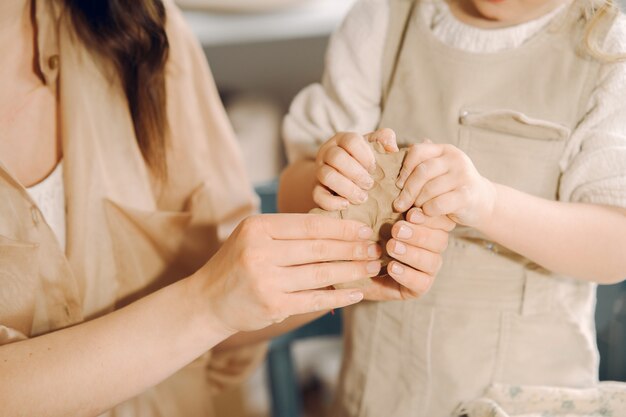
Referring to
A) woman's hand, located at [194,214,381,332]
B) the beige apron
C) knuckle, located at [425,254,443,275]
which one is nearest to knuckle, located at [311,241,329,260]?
woman's hand, located at [194,214,381,332]

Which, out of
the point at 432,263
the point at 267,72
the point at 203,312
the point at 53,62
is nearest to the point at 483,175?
the point at 432,263

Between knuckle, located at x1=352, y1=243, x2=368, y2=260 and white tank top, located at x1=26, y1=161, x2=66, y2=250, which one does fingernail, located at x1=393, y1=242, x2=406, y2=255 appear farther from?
white tank top, located at x1=26, y1=161, x2=66, y2=250

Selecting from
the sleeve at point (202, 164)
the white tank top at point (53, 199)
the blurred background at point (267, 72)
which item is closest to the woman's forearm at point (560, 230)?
the sleeve at point (202, 164)

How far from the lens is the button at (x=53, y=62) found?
93cm

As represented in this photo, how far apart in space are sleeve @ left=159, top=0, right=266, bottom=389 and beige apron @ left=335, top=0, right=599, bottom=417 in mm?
293

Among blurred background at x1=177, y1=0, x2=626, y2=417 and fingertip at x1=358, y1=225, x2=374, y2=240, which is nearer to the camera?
fingertip at x1=358, y1=225, x2=374, y2=240

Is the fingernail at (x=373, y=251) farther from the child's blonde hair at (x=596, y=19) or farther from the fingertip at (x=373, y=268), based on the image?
the child's blonde hair at (x=596, y=19)

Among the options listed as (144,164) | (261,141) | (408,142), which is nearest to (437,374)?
(408,142)

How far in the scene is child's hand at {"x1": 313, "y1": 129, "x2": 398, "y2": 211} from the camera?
717 millimetres

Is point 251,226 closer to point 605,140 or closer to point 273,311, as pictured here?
point 273,311

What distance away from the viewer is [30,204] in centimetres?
83


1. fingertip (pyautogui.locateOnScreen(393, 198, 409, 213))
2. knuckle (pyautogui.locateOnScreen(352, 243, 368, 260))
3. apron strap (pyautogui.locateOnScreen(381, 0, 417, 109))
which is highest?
apron strap (pyautogui.locateOnScreen(381, 0, 417, 109))

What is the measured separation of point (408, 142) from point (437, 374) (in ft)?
1.02

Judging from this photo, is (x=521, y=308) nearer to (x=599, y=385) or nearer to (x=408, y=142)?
(x=599, y=385)
